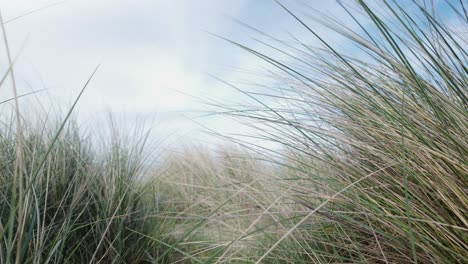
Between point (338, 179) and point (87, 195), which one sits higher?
→ point (87, 195)

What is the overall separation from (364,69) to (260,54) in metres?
0.47

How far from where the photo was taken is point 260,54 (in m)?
1.08

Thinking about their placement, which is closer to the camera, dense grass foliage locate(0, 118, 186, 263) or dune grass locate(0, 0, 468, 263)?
dune grass locate(0, 0, 468, 263)

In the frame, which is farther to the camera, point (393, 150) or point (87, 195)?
point (87, 195)

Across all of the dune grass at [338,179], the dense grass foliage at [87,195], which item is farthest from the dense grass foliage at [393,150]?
the dense grass foliage at [87,195]

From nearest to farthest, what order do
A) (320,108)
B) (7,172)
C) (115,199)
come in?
(320,108)
(7,172)
(115,199)

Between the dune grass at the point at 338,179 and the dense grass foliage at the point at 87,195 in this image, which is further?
the dense grass foliage at the point at 87,195

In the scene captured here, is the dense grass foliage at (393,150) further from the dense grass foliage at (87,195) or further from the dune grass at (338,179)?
the dense grass foliage at (87,195)

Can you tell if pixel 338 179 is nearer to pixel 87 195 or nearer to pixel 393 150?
pixel 393 150

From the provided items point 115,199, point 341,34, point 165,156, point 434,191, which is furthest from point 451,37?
point 165,156

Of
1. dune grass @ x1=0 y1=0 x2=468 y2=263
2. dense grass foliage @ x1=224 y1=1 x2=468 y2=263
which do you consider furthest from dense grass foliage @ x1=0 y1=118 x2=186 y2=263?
dense grass foliage @ x1=224 y1=1 x2=468 y2=263

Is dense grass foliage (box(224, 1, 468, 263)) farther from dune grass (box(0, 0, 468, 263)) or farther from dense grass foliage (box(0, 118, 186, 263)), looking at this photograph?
dense grass foliage (box(0, 118, 186, 263))

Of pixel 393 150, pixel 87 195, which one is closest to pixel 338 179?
pixel 393 150

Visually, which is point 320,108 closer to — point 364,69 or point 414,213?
point 364,69
